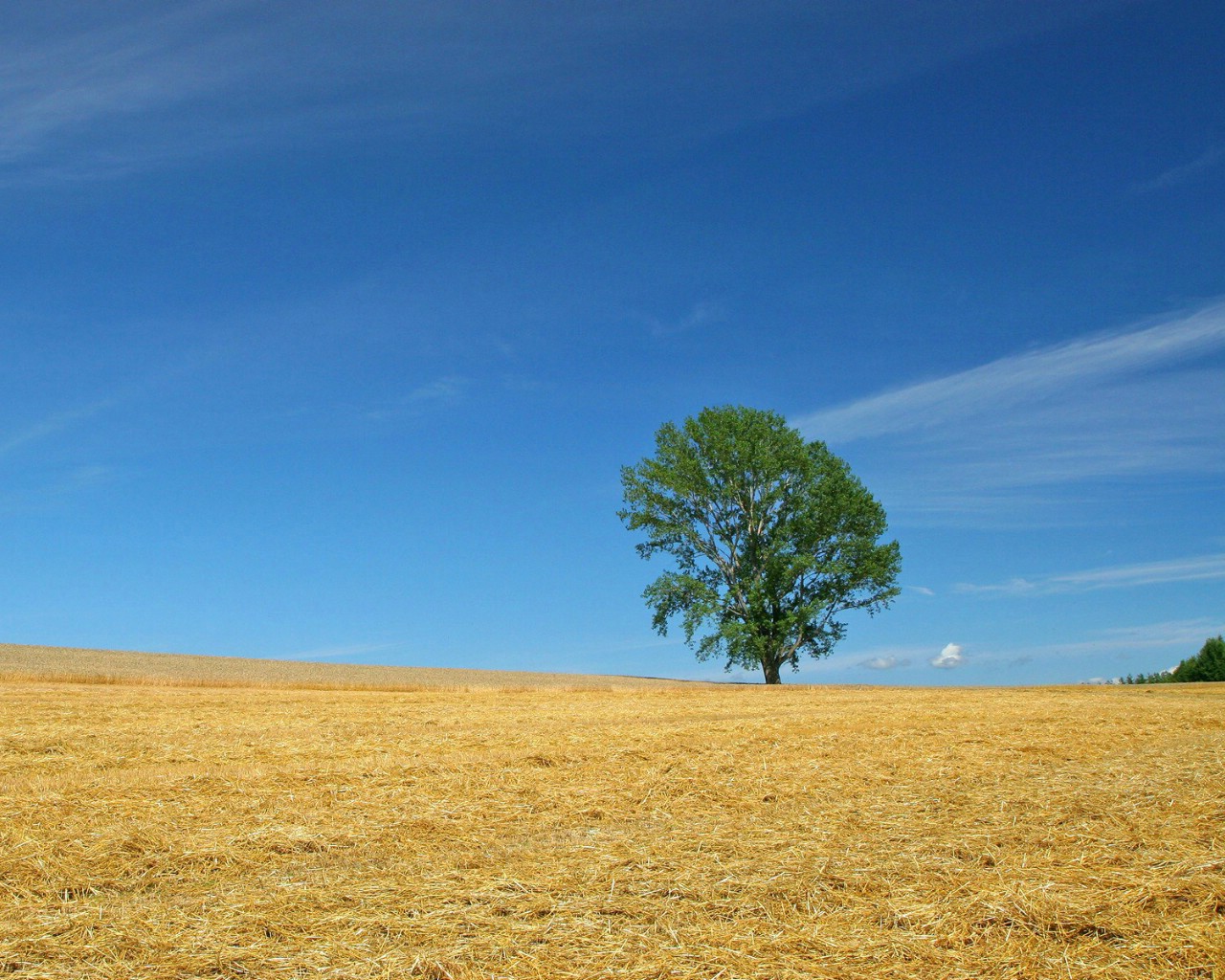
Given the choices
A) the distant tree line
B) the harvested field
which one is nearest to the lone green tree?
the harvested field

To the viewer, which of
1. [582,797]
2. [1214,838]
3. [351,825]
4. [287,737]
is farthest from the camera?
[287,737]

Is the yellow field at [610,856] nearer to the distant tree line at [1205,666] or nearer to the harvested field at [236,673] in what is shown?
the harvested field at [236,673]

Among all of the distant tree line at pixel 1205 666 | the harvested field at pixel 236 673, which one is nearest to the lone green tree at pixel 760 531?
the harvested field at pixel 236 673

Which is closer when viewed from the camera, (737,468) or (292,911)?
(292,911)

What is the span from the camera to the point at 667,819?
8.32 metres

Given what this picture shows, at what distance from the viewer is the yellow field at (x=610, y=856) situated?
16.1 feet

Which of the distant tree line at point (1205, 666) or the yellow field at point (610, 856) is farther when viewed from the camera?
the distant tree line at point (1205, 666)

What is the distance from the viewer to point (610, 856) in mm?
6770

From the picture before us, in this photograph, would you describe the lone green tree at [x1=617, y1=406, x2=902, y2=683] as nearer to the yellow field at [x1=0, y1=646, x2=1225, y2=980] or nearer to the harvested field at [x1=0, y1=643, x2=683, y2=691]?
the harvested field at [x1=0, y1=643, x2=683, y2=691]

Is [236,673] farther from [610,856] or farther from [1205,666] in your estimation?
[1205,666]

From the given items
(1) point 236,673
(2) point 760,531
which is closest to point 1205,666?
(2) point 760,531

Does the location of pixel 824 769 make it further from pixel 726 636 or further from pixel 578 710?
pixel 726 636

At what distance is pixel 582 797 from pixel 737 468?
1403 inches

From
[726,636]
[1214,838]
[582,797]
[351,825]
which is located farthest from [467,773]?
[726,636]
